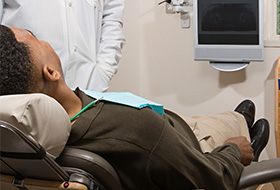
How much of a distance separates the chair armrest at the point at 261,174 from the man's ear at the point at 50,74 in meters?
0.64

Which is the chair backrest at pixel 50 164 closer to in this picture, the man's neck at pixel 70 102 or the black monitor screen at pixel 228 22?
the man's neck at pixel 70 102

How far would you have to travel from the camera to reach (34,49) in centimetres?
125

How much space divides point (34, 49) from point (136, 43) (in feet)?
7.75

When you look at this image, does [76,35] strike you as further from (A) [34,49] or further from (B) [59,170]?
(B) [59,170]

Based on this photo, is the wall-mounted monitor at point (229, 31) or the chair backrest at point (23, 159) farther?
the wall-mounted monitor at point (229, 31)

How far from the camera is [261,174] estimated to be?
1374 millimetres

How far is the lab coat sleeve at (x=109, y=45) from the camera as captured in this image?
7.09ft

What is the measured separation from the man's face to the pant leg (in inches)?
30.7

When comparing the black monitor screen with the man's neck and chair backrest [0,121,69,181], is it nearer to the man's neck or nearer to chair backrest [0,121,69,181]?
the man's neck

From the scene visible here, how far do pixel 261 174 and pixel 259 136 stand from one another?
873mm

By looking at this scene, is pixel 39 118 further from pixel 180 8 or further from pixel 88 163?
pixel 180 8

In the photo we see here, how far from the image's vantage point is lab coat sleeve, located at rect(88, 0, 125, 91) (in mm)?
2162

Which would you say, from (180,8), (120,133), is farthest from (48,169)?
(180,8)

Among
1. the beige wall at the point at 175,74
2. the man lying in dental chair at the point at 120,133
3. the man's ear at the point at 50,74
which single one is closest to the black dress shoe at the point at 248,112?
the beige wall at the point at 175,74
